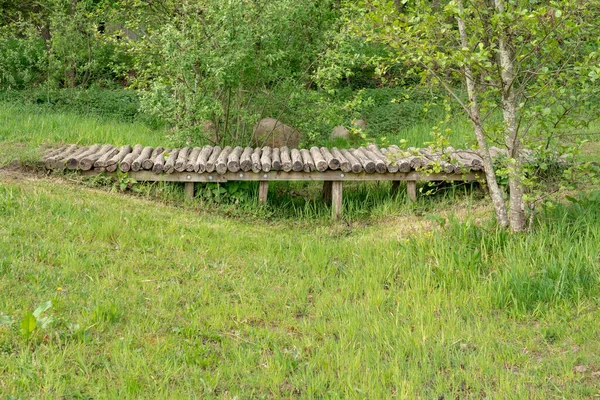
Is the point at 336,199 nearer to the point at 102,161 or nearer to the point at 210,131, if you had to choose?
the point at 210,131

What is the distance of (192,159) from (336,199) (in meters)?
2.05

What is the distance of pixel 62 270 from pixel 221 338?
1.81 meters

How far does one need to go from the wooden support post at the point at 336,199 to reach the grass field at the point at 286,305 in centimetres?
87

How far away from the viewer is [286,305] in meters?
5.61

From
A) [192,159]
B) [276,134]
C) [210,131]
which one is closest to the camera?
[192,159]

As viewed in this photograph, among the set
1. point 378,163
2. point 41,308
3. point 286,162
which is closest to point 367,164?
point 378,163

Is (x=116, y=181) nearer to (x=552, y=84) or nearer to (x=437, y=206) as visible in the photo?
(x=437, y=206)

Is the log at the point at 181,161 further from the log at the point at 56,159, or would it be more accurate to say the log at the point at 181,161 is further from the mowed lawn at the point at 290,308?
the log at the point at 56,159

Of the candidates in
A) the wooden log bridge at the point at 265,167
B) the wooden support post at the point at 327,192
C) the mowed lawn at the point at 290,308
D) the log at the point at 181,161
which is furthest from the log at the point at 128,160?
the wooden support post at the point at 327,192

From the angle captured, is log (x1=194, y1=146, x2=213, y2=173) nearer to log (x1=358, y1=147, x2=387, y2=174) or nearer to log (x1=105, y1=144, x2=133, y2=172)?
log (x1=105, y1=144, x2=133, y2=172)

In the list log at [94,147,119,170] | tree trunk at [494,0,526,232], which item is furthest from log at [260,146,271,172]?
tree trunk at [494,0,526,232]

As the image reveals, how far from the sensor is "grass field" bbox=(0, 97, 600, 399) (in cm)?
421

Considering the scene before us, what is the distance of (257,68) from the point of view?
9.64m

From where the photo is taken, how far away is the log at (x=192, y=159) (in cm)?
873
